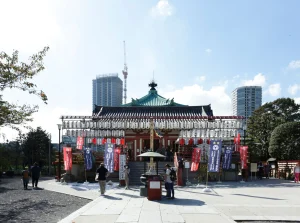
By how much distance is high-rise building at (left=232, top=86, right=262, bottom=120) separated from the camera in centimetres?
9281

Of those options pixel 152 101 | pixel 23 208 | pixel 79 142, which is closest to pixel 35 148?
pixel 79 142

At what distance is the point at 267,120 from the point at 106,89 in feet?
324

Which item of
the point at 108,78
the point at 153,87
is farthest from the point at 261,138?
the point at 108,78

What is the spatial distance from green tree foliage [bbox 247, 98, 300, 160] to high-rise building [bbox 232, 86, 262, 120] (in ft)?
161

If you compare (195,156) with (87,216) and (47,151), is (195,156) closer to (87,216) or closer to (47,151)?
(87,216)

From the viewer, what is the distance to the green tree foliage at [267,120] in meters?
37.1

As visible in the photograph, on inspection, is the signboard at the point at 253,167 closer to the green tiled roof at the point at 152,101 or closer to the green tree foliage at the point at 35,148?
the green tiled roof at the point at 152,101

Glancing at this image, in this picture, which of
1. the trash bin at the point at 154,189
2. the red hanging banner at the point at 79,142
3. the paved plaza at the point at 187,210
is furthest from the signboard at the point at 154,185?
the red hanging banner at the point at 79,142

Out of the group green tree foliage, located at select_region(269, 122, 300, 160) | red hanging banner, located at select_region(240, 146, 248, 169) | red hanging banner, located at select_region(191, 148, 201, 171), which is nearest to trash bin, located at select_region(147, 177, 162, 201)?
red hanging banner, located at select_region(191, 148, 201, 171)

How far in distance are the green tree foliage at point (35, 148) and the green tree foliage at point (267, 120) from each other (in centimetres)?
2653

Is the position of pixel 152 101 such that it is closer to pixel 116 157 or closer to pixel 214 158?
pixel 116 157

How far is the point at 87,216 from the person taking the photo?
977 centimetres

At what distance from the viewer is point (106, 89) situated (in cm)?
13038

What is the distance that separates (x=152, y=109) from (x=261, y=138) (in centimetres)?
1397
